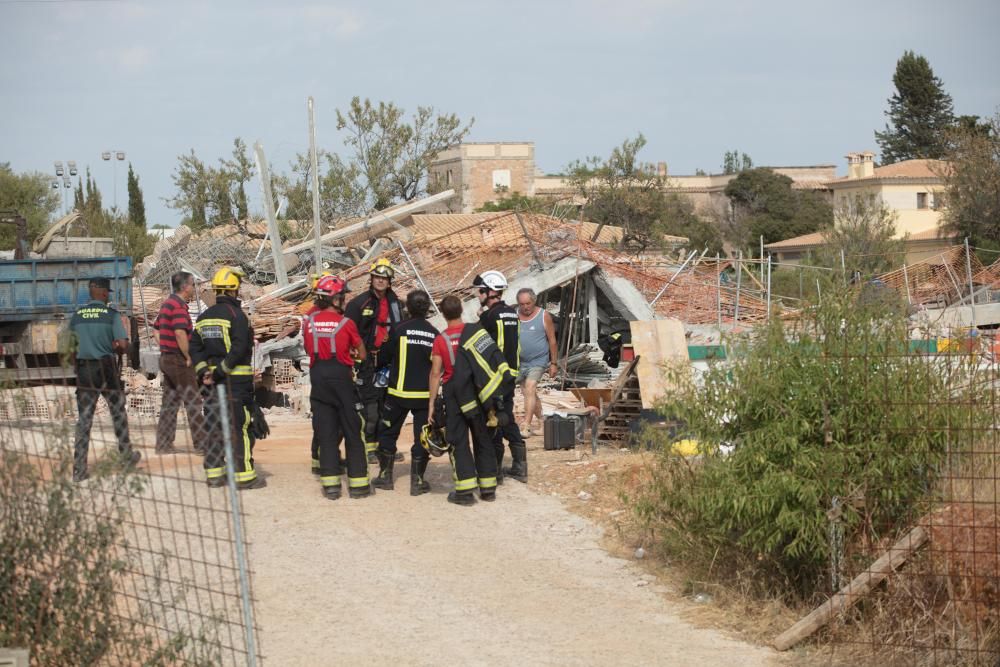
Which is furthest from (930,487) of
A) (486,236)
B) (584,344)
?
(486,236)

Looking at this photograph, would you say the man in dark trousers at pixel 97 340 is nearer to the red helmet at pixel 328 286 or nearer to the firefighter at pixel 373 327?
the red helmet at pixel 328 286

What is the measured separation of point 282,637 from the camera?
703 centimetres

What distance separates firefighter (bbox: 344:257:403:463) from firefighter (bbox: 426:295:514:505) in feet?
2.42

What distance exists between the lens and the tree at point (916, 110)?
89.6m

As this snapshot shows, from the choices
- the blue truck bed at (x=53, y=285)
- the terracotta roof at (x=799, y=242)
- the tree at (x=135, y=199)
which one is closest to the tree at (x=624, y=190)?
the terracotta roof at (x=799, y=242)

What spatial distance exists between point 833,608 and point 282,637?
3.10m

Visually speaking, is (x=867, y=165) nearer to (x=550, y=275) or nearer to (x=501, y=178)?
(x=501, y=178)

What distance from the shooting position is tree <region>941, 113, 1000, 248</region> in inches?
1993

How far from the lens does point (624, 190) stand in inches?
2282

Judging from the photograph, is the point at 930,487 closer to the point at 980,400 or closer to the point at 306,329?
the point at 980,400

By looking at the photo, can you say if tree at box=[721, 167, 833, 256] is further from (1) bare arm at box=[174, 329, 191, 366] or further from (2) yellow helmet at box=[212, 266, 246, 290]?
(2) yellow helmet at box=[212, 266, 246, 290]

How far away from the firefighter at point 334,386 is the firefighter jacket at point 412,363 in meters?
0.35

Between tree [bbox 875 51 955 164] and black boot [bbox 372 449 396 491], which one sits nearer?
black boot [bbox 372 449 396 491]

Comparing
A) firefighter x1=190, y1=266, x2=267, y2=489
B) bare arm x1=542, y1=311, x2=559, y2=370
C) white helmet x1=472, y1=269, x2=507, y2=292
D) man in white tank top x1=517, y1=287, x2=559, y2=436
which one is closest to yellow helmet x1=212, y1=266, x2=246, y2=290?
firefighter x1=190, y1=266, x2=267, y2=489
